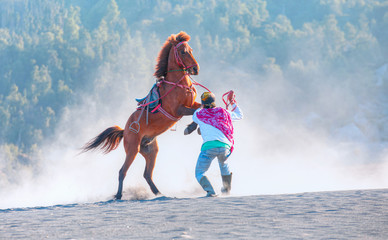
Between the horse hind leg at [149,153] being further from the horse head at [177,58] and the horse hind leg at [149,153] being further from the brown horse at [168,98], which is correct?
the horse head at [177,58]

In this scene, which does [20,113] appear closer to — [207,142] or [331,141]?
[331,141]

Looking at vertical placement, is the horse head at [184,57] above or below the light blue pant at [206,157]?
above

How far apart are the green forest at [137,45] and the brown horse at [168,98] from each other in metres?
36.5

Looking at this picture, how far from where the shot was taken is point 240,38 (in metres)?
62.5

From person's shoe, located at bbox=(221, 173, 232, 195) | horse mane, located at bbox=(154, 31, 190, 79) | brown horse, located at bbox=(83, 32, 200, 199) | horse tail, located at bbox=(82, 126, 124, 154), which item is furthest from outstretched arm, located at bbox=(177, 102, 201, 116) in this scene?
horse tail, located at bbox=(82, 126, 124, 154)

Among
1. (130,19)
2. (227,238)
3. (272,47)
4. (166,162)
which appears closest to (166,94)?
(227,238)

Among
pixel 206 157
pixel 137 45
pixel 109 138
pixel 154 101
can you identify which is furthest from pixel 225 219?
pixel 137 45

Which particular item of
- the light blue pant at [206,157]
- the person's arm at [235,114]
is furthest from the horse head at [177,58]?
the light blue pant at [206,157]

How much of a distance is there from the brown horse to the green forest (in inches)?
1438

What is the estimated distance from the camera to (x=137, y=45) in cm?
5644

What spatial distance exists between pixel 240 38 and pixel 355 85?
13729 mm

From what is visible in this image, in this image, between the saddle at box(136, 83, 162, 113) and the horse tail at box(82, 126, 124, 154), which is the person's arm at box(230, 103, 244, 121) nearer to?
the saddle at box(136, 83, 162, 113)

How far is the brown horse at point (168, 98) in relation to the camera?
938 centimetres

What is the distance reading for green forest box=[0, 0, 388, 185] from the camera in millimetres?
51688
